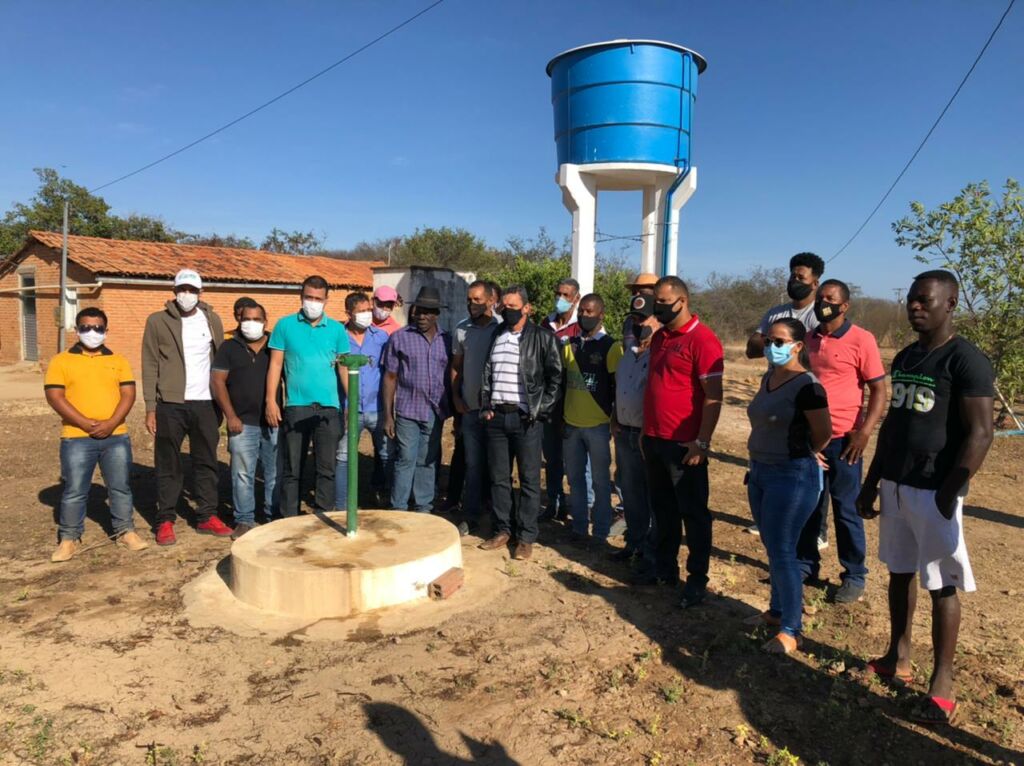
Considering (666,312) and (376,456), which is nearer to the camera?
(666,312)

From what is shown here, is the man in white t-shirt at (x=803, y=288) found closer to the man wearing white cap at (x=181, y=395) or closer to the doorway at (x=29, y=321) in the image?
the man wearing white cap at (x=181, y=395)

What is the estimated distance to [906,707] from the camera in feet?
10.9

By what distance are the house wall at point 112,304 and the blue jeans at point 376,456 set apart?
10874 millimetres

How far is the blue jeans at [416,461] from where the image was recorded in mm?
5695

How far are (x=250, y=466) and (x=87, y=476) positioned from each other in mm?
1154

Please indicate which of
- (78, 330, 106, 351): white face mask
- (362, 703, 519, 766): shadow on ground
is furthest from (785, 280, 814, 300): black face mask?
(78, 330, 106, 351): white face mask

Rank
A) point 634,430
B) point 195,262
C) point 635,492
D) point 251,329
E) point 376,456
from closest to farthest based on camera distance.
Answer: point 634,430 < point 635,492 < point 251,329 < point 376,456 < point 195,262

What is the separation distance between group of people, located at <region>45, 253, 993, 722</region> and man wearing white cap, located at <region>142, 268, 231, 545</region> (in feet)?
0.06

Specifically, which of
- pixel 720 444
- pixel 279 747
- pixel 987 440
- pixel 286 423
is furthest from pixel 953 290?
pixel 720 444

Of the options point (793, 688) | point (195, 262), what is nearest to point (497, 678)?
point (793, 688)

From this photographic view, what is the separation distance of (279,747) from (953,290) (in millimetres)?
3642

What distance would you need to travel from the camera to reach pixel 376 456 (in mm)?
6977

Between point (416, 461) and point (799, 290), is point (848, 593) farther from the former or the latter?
point (416, 461)

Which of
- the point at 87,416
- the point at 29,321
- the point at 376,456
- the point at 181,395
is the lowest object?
the point at 376,456
